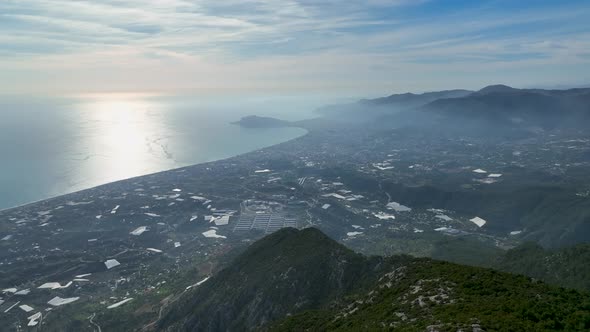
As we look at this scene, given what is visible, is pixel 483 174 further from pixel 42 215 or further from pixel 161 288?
pixel 42 215

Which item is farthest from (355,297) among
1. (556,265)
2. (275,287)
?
(556,265)

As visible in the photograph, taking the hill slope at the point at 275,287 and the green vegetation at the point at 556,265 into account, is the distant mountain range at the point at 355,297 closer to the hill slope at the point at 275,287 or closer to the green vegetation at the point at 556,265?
the hill slope at the point at 275,287

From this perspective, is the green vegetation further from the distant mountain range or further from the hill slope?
the hill slope

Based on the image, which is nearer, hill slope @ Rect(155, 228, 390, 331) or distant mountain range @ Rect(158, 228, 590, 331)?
distant mountain range @ Rect(158, 228, 590, 331)

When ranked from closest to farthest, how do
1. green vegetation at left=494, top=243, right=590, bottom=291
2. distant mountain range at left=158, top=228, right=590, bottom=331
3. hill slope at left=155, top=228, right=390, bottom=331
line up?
distant mountain range at left=158, top=228, right=590, bottom=331 → hill slope at left=155, top=228, right=390, bottom=331 → green vegetation at left=494, top=243, right=590, bottom=291

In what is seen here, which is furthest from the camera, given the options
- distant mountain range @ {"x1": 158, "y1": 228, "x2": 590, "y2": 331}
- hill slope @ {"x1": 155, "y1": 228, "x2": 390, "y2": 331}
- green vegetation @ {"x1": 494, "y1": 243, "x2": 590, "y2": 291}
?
green vegetation @ {"x1": 494, "y1": 243, "x2": 590, "y2": 291}

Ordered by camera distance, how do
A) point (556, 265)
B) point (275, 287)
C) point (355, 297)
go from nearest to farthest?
point (355, 297) < point (275, 287) < point (556, 265)

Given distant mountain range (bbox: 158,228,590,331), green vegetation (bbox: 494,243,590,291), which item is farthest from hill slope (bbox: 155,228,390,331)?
green vegetation (bbox: 494,243,590,291)

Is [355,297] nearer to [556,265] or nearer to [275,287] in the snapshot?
[275,287]

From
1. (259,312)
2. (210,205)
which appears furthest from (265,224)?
(259,312)
